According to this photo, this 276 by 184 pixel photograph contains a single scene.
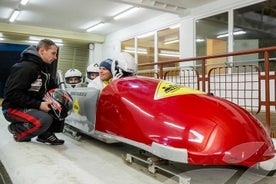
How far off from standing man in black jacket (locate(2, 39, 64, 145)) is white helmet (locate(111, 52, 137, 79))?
52 centimetres

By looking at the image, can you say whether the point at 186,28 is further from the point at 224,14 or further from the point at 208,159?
the point at 208,159

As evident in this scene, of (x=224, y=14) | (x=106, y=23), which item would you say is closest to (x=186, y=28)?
(x=224, y=14)

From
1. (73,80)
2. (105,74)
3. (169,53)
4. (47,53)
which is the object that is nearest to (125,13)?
(169,53)

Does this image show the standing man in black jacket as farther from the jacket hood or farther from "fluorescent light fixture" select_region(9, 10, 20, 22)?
"fluorescent light fixture" select_region(9, 10, 20, 22)

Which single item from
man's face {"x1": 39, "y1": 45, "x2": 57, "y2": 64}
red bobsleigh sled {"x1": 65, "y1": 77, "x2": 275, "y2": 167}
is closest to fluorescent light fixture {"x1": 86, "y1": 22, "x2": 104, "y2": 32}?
man's face {"x1": 39, "y1": 45, "x2": 57, "y2": 64}

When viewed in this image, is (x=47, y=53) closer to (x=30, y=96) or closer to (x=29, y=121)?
(x=30, y=96)

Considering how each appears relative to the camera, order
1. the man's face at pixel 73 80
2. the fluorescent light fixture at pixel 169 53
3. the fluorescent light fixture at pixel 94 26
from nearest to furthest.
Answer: the man's face at pixel 73 80 → the fluorescent light fixture at pixel 169 53 → the fluorescent light fixture at pixel 94 26

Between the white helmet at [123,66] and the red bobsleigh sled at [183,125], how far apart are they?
24 cm

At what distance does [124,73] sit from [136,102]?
0.56 metres

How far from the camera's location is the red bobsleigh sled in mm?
1350

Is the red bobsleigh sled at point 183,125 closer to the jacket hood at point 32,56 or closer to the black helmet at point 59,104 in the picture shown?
the black helmet at point 59,104

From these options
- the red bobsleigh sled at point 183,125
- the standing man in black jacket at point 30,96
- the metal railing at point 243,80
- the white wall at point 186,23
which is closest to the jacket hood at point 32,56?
the standing man in black jacket at point 30,96

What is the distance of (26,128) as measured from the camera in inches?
89.1

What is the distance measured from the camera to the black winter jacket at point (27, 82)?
2.14 m
